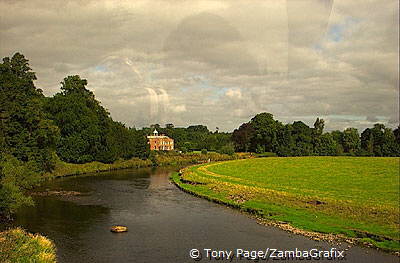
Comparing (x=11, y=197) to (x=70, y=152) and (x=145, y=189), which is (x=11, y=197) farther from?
(x=70, y=152)

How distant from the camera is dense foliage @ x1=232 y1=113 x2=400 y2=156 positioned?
445 ft

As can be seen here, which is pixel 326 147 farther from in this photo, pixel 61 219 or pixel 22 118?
pixel 61 219

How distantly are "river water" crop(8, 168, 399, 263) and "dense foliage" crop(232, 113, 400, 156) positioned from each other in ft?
308

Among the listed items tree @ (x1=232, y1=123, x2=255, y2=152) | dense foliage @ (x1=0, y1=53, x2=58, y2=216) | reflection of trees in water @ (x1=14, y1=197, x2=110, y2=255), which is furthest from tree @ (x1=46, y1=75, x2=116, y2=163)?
tree @ (x1=232, y1=123, x2=255, y2=152)

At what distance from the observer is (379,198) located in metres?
45.6

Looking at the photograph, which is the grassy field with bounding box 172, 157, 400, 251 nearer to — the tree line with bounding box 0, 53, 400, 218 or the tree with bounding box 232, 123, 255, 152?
the tree line with bounding box 0, 53, 400, 218

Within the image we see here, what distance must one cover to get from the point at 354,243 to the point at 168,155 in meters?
114

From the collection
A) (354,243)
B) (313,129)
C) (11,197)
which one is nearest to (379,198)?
(354,243)

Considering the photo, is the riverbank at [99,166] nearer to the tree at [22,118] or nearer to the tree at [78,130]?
the tree at [78,130]

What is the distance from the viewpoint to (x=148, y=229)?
36.7 meters

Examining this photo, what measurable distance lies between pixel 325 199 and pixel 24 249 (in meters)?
32.9

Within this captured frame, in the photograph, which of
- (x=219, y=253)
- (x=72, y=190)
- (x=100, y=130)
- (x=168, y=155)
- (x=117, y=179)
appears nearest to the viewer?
(x=219, y=253)

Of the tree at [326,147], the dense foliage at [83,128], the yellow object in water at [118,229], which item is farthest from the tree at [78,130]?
the tree at [326,147]

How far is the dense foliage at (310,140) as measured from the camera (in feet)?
445
